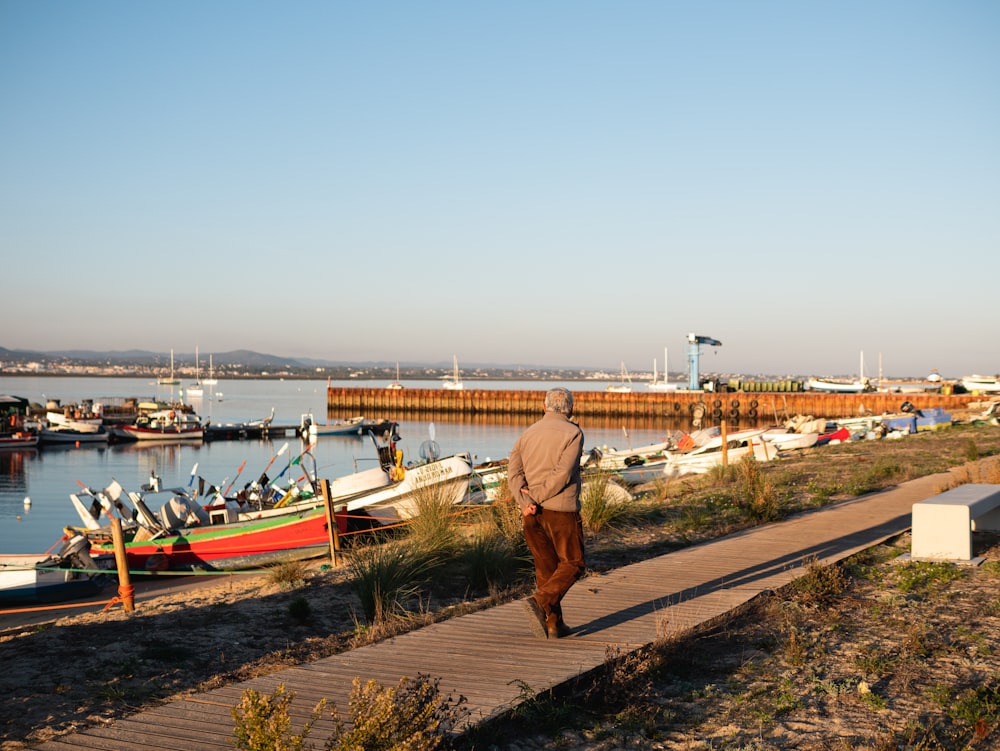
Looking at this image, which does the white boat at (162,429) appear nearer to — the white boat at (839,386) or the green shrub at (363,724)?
the white boat at (839,386)

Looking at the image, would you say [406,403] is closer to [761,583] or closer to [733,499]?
[733,499]

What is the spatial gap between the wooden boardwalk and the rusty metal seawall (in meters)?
60.1

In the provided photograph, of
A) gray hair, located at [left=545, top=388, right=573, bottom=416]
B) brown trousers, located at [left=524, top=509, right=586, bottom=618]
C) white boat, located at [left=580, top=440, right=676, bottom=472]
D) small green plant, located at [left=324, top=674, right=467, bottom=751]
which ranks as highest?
gray hair, located at [left=545, top=388, right=573, bottom=416]

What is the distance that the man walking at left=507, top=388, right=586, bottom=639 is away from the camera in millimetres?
7383

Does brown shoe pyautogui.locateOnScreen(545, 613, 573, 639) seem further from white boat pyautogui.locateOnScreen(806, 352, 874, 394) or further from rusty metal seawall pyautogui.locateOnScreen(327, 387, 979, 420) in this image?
white boat pyautogui.locateOnScreen(806, 352, 874, 394)

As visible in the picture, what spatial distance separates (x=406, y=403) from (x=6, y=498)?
218 feet

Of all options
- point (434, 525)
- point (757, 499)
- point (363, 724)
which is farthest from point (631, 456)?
point (363, 724)

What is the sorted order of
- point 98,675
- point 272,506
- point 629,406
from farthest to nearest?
point 629,406
point 272,506
point 98,675

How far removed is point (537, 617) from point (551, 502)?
37.3 inches

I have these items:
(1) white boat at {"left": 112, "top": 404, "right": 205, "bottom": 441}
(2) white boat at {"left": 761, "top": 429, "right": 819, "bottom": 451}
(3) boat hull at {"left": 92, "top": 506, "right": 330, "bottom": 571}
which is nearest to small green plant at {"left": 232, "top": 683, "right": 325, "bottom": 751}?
(3) boat hull at {"left": 92, "top": 506, "right": 330, "bottom": 571}

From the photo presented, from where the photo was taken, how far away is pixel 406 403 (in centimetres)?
10288

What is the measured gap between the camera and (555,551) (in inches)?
299

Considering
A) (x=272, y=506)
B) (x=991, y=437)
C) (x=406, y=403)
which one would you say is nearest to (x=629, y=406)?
(x=406, y=403)

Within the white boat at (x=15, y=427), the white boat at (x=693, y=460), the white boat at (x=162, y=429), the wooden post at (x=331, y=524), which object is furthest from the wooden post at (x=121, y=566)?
the white boat at (x=162, y=429)
